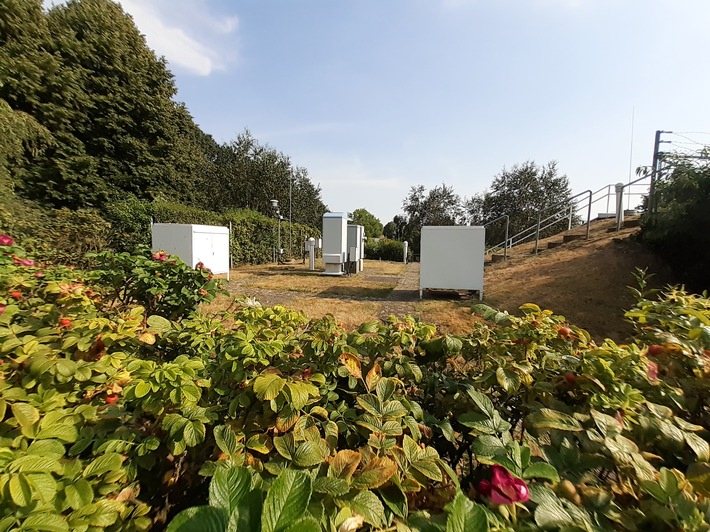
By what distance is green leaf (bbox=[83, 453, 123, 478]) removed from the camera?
28.5 inches

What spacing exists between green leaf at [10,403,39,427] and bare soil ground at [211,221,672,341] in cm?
413

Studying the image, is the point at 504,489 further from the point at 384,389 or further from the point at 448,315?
the point at 448,315

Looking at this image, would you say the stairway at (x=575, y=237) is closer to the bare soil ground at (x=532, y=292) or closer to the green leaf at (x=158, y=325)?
the bare soil ground at (x=532, y=292)

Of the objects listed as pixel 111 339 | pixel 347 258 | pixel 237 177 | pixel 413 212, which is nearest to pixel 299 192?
pixel 237 177

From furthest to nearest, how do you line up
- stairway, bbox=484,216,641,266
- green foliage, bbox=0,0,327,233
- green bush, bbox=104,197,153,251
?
green foliage, bbox=0,0,327,233, green bush, bbox=104,197,153,251, stairway, bbox=484,216,641,266

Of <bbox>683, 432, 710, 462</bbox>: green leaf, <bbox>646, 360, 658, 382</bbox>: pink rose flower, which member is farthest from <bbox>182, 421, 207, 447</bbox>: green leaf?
<bbox>646, 360, 658, 382</bbox>: pink rose flower

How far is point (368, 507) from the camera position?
63 cm

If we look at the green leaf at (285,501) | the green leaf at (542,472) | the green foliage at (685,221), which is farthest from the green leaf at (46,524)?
the green foliage at (685,221)

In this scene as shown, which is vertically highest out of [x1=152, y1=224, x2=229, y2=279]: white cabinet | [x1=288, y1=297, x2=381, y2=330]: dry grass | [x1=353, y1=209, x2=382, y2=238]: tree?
[x1=353, y1=209, x2=382, y2=238]: tree

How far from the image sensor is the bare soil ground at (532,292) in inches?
216

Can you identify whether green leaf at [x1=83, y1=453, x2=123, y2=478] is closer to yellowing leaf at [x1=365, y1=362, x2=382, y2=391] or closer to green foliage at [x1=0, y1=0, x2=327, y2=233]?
yellowing leaf at [x1=365, y1=362, x2=382, y2=391]

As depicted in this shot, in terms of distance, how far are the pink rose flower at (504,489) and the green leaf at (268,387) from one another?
0.53 metres

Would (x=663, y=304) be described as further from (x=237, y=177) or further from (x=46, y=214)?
(x=237, y=177)

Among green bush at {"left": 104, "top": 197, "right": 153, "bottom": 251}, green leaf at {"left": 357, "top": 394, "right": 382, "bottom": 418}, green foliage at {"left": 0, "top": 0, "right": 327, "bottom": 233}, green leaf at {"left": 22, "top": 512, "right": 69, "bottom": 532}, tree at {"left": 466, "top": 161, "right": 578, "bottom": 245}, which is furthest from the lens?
tree at {"left": 466, "top": 161, "right": 578, "bottom": 245}
